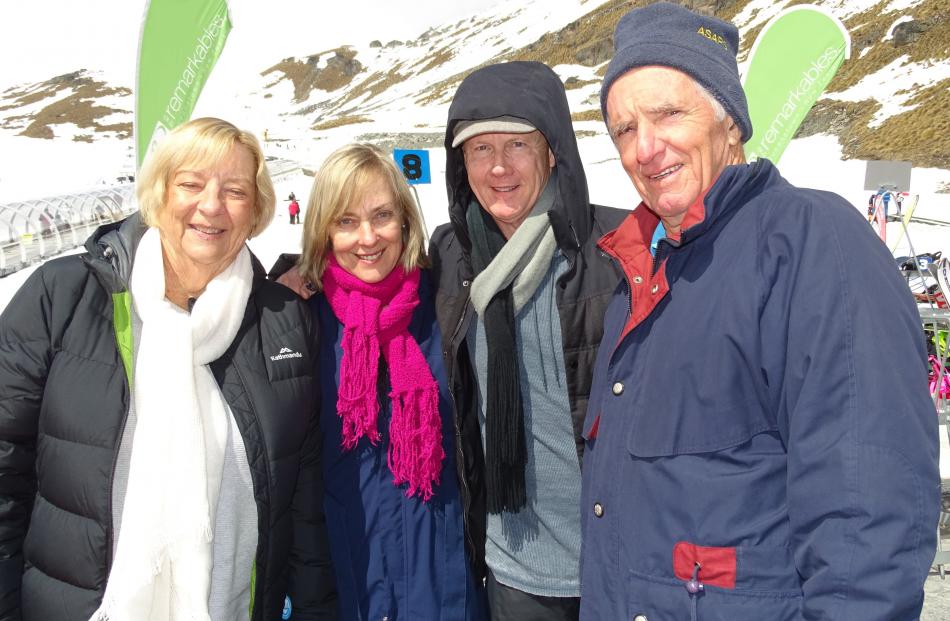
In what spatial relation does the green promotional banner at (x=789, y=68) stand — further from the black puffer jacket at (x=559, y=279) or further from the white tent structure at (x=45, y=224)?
the white tent structure at (x=45, y=224)

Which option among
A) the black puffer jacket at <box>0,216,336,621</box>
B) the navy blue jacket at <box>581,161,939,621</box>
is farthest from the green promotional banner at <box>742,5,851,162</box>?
the black puffer jacket at <box>0,216,336,621</box>

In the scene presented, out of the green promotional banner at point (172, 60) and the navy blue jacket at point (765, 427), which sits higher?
the green promotional banner at point (172, 60)

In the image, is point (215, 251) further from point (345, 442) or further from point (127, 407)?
point (345, 442)

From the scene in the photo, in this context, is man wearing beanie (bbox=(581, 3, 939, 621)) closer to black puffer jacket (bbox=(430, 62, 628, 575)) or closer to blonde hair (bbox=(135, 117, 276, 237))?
black puffer jacket (bbox=(430, 62, 628, 575))

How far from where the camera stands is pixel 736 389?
4.10 feet

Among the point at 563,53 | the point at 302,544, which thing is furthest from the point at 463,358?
the point at 563,53

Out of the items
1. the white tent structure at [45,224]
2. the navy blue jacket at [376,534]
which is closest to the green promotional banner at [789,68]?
the navy blue jacket at [376,534]

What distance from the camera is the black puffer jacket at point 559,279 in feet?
6.73

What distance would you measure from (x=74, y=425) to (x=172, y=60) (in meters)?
4.45

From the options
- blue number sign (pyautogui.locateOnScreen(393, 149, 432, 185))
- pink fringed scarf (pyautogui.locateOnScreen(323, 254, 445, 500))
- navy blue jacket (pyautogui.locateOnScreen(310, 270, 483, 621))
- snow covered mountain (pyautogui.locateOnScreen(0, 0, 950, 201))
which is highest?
snow covered mountain (pyautogui.locateOnScreen(0, 0, 950, 201))

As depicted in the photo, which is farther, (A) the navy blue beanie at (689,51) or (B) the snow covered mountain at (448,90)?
(B) the snow covered mountain at (448,90)

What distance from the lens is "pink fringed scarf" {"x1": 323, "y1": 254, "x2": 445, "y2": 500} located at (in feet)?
6.97

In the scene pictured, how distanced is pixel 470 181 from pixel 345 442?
100 cm

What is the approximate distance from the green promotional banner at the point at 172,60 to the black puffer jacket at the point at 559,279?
3848mm
